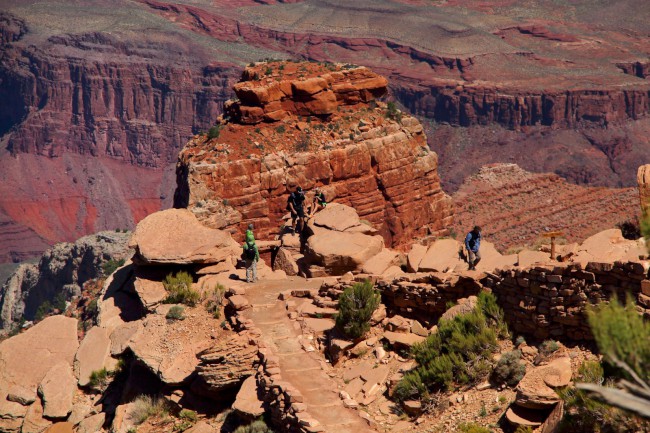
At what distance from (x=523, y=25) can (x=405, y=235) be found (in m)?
126

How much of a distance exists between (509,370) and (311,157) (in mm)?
24959

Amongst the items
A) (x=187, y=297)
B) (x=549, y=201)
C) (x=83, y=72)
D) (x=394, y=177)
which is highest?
(x=187, y=297)

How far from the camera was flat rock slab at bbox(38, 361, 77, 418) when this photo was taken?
23.4m

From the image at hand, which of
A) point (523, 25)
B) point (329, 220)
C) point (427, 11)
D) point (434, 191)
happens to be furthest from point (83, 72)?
point (329, 220)

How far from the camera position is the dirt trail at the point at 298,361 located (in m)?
16.7

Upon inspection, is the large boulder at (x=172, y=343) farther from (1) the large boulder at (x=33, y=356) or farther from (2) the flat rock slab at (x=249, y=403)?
(1) the large boulder at (x=33, y=356)

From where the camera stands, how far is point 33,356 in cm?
2572

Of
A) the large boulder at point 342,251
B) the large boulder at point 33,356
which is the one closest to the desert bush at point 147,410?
the large boulder at point 33,356

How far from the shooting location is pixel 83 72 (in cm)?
13988

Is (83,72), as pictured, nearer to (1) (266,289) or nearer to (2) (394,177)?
(2) (394,177)

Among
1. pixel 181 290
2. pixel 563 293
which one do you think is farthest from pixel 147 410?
pixel 563 293

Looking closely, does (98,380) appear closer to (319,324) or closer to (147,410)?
(147,410)

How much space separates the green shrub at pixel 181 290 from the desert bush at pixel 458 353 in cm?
827

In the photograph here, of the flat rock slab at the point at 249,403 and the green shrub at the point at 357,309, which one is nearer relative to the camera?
the flat rock slab at the point at 249,403
